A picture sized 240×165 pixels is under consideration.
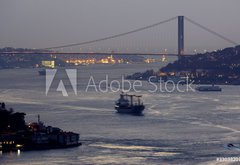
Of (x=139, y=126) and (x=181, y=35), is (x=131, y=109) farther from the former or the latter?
(x=181, y=35)

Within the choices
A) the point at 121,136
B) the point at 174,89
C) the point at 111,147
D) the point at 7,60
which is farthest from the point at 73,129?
the point at 7,60

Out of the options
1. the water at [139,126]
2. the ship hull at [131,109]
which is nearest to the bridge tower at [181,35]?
the water at [139,126]

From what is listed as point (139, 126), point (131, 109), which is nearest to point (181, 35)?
point (131, 109)

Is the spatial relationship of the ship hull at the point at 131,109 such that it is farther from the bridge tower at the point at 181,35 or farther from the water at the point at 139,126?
the bridge tower at the point at 181,35

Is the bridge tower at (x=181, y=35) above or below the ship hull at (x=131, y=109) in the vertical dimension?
above

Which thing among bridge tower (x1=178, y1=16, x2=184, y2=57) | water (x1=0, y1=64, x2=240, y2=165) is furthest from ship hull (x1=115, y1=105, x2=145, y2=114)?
bridge tower (x1=178, y1=16, x2=184, y2=57)

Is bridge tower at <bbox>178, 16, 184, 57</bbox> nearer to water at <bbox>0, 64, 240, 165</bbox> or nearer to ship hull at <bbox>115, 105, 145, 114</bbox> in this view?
water at <bbox>0, 64, 240, 165</bbox>

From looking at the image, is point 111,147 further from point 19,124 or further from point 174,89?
point 174,89

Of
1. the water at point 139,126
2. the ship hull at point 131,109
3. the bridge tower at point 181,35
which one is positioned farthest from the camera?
the bridge tower at point 181,35
